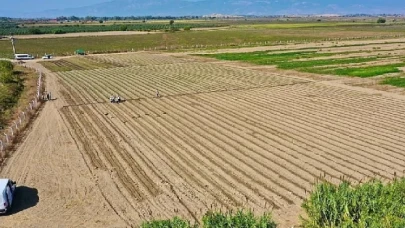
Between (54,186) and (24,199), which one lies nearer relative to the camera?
(24,199)

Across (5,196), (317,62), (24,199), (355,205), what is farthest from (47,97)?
(317,62)

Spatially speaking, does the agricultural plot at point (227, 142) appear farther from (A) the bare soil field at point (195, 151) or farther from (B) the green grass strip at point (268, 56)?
(B) the green grass strip at point (268, 56)

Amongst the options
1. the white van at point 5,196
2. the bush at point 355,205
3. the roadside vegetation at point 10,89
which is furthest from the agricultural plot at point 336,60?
the white van at point 5,196

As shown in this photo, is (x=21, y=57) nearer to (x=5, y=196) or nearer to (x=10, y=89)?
(x=10, y=89)

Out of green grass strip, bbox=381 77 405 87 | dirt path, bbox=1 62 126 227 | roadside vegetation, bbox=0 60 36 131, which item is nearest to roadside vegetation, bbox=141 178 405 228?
dirt path, bbox=1 62 126 227

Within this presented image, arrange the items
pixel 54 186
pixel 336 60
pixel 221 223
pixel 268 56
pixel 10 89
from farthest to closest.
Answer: pixel 268 56 → pixel 336 60 → pixel 10 89 → pixel 54 186 → pixel 221 223

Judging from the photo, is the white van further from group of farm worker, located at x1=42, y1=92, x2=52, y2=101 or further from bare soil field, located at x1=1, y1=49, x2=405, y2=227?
group of farm worker, located at x1=42, y1=92, x2=52, y2=101
